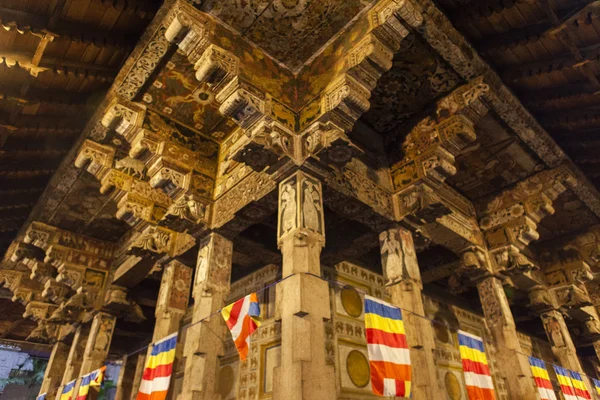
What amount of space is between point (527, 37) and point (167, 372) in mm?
7003

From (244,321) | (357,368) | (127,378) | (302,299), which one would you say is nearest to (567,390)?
(357,368)

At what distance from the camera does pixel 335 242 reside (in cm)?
717

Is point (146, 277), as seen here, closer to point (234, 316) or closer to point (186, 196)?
point (186, 196)

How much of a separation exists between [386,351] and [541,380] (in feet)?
14.5

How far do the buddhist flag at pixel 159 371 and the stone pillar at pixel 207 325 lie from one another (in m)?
0.43

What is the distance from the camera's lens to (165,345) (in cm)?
572

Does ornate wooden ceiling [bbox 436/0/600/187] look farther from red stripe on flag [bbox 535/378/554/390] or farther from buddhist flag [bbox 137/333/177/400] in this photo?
buddhist flag [bbox 137/333/177/400]

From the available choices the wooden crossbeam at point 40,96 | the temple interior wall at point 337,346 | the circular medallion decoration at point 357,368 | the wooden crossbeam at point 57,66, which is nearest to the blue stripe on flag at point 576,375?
the temple interior wall at point 337,346

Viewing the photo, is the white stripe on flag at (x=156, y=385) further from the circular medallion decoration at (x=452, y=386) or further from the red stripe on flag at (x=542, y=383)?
the red stripe on flag at (x=542, y=383)

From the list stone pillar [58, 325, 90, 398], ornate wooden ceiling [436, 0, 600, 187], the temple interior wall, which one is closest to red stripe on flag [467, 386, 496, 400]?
the temple interior wall

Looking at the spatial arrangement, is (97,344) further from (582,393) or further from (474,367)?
(582,393)

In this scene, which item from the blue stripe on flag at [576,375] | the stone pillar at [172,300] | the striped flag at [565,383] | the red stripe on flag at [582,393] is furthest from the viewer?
the blue stripe on flag at [576,375]

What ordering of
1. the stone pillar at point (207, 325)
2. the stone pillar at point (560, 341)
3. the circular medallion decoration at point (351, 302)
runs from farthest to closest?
1. the stone pillar at point (560, 341)
2. the circular medallion decoration at point (351, 302)
3. the stone pillar at point (207, 325)

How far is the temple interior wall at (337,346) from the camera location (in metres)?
6.71
